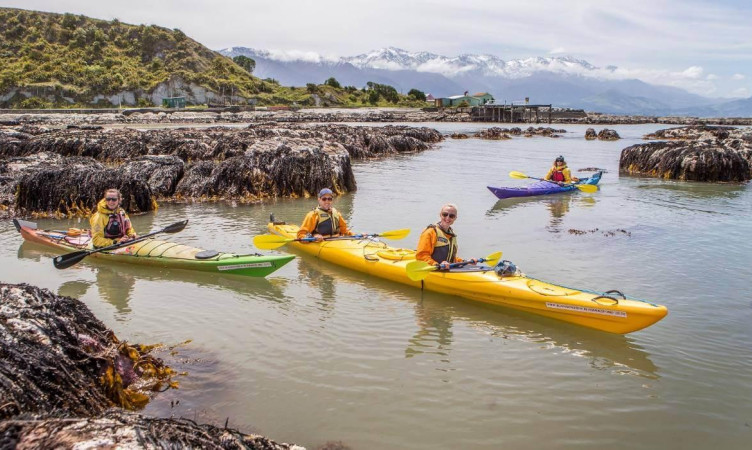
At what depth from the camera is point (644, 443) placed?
4602mm

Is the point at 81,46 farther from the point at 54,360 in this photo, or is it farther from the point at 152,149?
the point at 54,360

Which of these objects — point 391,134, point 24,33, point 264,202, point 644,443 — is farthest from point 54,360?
point 24,33

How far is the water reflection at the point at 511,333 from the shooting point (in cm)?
622

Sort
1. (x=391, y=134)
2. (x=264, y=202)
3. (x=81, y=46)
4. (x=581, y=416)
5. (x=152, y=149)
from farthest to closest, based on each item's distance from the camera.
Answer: (x=81, y=46) < (x=391, y=134) < (x=152, y=149) < (x=264, y=202) < (x=581, y=416)

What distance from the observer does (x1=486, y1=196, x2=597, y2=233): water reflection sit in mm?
14586

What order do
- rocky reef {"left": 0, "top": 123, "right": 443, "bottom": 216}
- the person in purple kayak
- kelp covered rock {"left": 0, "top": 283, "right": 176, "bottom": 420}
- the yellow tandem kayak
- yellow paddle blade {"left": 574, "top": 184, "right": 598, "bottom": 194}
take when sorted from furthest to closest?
the person in purple kayak, yellow paddle blade {"left": 574, "top": 184, "right": 598, "bottom": 194}, rocky reef {"left": 0, "top": 123, "right": 443, "bottom": 216}, the yellow tandem kayak, kelp covered rock {"left": 0, "top": 283, "right": 176, "bottom": 420}

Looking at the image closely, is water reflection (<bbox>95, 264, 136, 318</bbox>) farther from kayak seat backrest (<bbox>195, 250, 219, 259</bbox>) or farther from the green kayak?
kayak seat backrest (<bbox>195, 250, 219, 259</bbox>)

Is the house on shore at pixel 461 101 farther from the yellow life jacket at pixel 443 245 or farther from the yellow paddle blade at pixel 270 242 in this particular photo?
the yellow life jacket at pixel 443 245

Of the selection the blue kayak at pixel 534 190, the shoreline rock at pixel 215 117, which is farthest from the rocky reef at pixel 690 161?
the shoreline rock at pixel 215 117

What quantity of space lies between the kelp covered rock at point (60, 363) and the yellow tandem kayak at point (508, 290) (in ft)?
13.7

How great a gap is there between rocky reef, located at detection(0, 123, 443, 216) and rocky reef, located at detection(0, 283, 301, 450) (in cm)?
987

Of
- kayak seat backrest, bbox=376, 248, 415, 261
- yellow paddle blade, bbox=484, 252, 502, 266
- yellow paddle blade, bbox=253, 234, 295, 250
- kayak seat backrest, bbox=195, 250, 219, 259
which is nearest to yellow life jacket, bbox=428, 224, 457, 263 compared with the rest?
yellow paddle blade, bbox=484, 252, 502, 266

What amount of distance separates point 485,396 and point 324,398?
152cm

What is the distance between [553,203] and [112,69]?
7748 cm
